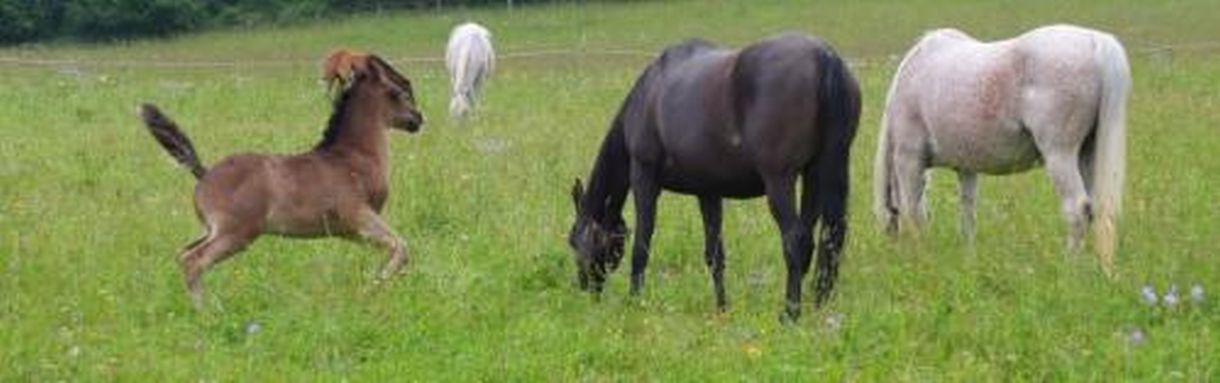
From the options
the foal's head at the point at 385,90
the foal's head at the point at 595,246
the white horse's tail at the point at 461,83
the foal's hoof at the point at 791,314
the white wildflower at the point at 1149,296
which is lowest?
the white horse's tail at the point at 461,83

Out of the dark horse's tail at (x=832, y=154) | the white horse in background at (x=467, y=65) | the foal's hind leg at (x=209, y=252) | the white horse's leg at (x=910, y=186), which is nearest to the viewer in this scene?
the dark horse's tail at (x=832, y=154)

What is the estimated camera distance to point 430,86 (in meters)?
26.6

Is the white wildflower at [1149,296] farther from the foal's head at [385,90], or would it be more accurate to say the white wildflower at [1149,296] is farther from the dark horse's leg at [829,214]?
the foal's head at [385,90]

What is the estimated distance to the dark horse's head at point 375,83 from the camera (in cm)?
915

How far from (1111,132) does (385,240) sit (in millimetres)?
3979

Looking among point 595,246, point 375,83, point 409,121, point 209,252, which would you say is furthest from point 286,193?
point 595,246

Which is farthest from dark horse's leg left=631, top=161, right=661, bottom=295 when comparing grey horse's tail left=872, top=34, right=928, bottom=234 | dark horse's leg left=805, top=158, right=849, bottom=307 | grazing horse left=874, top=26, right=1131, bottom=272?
grey horse's tail left=872, top=34, right=928, bottom=234

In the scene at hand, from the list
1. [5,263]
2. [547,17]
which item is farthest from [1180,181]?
[547,17]

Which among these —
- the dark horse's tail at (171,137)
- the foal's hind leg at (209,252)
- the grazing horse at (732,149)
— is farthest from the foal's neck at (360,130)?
the grazing horse at (732,149)

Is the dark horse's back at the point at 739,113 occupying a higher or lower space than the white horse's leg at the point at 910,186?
higher

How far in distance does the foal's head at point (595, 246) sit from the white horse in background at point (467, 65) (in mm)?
11308

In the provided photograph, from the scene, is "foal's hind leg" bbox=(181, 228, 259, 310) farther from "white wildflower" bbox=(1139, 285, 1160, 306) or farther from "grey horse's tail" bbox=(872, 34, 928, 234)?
"white wildflower" bbox=(1139, 285, 1160, 306)

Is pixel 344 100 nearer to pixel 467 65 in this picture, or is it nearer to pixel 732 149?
pixel 732 149

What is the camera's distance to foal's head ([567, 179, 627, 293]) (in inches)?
355
